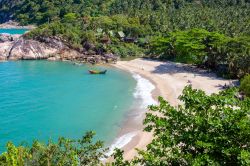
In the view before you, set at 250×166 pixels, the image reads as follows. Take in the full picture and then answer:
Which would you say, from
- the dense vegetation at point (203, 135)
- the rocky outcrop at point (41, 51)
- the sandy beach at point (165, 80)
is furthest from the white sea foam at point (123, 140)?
the rocky outcrop at point (41, 51)

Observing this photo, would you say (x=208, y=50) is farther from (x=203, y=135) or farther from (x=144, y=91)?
(x=203, y=135)

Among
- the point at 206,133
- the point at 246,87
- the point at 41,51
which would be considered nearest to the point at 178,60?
the point at 246,87

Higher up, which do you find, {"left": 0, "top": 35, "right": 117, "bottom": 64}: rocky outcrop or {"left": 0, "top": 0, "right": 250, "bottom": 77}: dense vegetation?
{"left": 0, "top": 0, "right": 250, "bottom": 77}: dense vegetation

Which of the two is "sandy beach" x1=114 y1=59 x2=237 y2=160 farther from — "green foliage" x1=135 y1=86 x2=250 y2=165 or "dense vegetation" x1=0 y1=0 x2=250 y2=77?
"green foliage" x1=135 y1=86 x2=250 y2=165

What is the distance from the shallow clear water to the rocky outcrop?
1209 centimetres

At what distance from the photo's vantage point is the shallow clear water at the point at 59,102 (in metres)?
49.4

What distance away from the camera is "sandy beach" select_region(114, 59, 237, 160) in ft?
150

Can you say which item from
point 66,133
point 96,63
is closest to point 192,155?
point 66,133

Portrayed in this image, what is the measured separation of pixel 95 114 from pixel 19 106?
14809 mm

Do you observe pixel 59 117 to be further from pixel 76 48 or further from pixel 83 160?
pixel 76 48

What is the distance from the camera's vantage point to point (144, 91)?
6956 cm

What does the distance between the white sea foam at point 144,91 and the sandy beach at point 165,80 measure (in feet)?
3.41

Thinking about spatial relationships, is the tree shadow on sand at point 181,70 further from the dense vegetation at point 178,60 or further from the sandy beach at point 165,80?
the dense vegetation at point 178,60

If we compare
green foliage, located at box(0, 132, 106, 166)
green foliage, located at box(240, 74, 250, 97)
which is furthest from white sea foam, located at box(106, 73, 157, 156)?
green foliage, located at box(0, 132, 106, 166)
